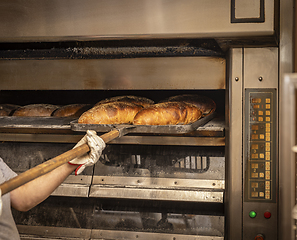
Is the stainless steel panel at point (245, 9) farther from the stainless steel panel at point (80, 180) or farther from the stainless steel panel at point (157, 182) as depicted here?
the stainless steel panel at point (80, 180)

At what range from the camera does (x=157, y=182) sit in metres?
1.59

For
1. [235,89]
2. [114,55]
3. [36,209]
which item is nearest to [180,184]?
[235,89]

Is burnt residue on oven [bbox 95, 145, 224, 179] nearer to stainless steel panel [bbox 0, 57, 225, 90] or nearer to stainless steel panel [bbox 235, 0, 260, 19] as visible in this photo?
stainless steel panel [bbox 0, 57, 225, 90]

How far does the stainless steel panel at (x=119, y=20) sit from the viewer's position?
3.82 feet

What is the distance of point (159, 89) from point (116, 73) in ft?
0.78

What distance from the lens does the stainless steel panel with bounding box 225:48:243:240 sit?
1296 millimetres

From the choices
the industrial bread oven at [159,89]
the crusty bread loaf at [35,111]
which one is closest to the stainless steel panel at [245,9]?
the industrial bread oven at [159,89]

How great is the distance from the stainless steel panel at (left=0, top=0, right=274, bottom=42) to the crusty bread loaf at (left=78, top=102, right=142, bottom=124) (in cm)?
36

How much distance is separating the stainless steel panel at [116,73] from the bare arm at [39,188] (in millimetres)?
475

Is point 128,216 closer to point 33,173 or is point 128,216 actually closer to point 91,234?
point 91,234

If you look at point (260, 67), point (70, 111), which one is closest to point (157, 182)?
point (70, 111)

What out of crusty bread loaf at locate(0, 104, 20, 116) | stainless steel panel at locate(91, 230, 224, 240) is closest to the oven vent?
stainless steel panel at locate(91, 230, 224, 240)

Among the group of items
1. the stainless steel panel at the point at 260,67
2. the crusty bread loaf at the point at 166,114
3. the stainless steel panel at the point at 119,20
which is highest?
the stainless steel panel at the point at 119,20

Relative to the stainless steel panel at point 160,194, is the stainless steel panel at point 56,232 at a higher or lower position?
lower
